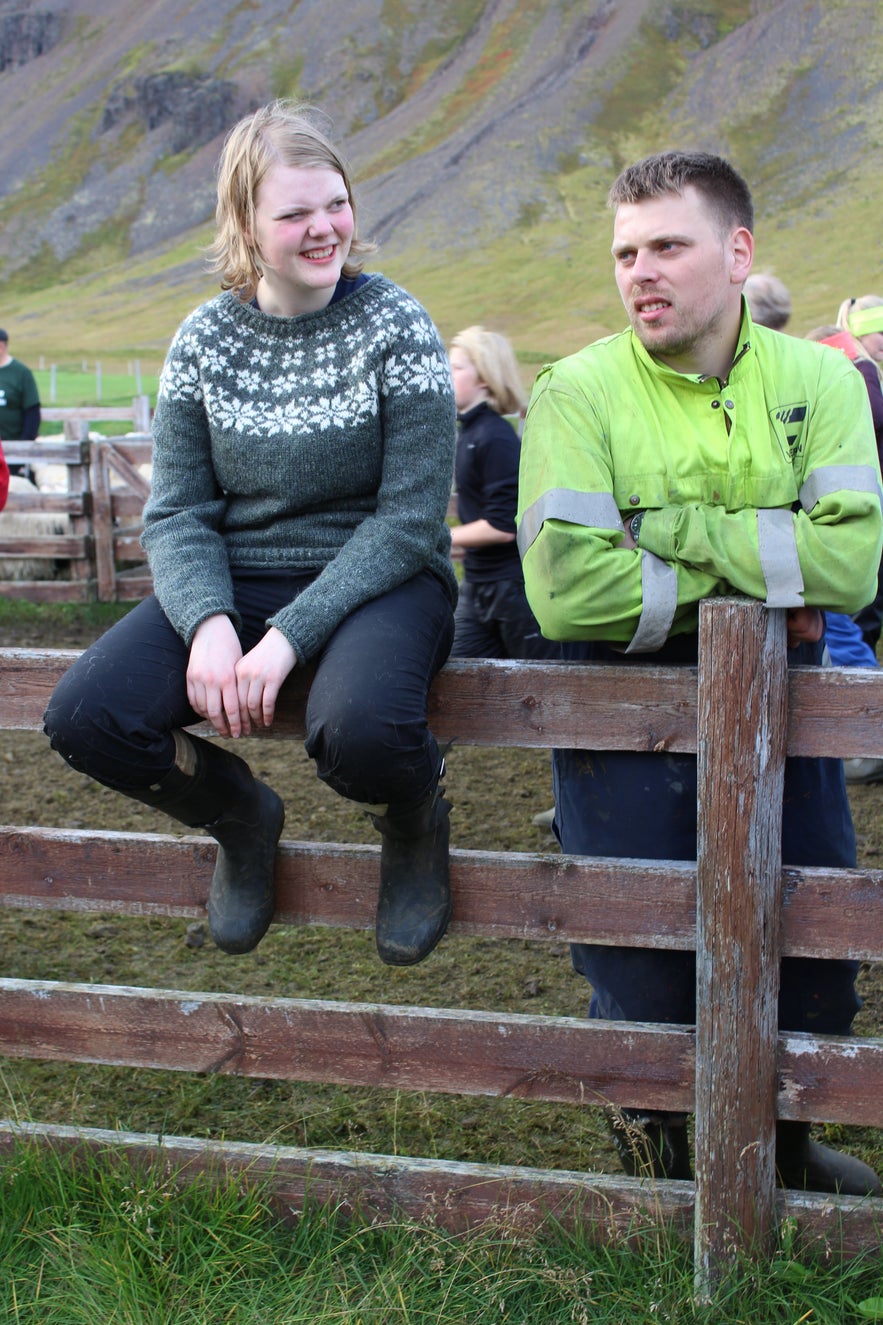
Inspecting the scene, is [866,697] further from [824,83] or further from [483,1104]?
[824,83]

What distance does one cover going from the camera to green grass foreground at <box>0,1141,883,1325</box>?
8.10 feet

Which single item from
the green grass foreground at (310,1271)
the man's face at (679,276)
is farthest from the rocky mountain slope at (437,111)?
the green grass foreground at (310,1271)

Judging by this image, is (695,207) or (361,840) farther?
(361,840)

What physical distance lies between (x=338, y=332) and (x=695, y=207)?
720 mm

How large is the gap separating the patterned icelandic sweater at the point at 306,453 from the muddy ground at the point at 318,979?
130cm

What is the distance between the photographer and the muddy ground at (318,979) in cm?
346

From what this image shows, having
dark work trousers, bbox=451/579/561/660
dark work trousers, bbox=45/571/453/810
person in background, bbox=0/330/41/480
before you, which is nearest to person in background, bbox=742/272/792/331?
dark work trousers, bbox=451/579/561/660

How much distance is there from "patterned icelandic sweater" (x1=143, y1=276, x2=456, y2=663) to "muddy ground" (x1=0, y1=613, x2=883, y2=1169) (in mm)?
1303

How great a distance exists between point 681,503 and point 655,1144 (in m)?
1.33

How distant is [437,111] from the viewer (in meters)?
150

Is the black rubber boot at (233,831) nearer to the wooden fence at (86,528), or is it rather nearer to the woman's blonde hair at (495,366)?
the woman's blonde hair at (495,366)

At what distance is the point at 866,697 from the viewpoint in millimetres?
2389

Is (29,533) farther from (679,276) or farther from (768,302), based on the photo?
(679,276)

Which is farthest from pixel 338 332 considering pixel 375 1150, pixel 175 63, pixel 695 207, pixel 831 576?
pixel 175 63
